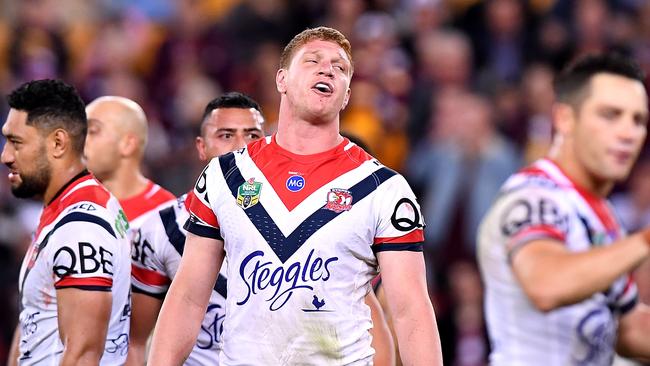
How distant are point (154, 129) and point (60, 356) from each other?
7.47m

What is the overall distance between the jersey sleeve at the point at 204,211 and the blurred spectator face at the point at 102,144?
227 centimetres

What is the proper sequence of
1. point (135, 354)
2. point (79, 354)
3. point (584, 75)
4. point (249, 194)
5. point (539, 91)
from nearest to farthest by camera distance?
point (249, 194), point (584, 75), point (79, 354), point (135, 354), point (539, 91)

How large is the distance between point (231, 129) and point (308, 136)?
61.4 inches

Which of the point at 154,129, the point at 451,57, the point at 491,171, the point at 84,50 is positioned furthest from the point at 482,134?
the point at 84,50

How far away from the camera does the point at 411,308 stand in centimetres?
516

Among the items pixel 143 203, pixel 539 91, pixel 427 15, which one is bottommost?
pixel 143 203

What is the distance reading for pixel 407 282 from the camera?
5.17 meters

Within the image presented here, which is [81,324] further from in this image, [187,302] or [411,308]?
[411,308]

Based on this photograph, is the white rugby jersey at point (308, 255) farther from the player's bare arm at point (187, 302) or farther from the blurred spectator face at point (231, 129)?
the blurred spectator face at point (231, 129)

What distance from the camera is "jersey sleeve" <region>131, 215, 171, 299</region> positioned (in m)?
6.62

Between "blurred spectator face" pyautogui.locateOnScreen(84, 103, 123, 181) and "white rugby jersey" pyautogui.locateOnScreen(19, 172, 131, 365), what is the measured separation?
4.11 feet

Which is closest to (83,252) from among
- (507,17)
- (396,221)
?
(396,221)

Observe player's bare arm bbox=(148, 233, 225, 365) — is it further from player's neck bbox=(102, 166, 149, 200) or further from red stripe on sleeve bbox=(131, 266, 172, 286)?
player's neck bbox=(102, 166, 149, 200)

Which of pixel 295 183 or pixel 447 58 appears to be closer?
pixel 295 183
